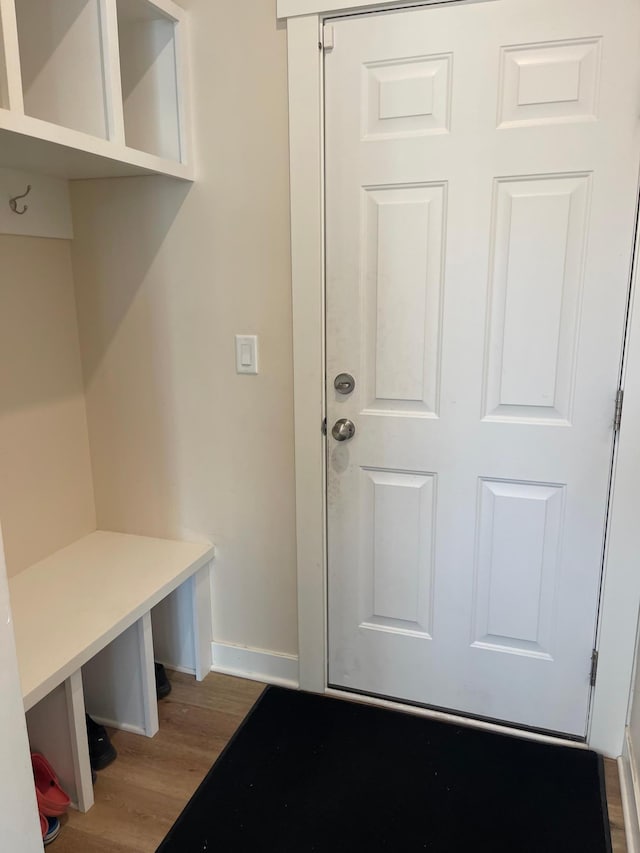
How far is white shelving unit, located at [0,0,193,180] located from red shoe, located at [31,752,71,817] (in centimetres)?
152

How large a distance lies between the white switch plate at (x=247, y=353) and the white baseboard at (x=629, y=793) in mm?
1514

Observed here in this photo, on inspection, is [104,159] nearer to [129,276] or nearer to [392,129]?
[129,276]

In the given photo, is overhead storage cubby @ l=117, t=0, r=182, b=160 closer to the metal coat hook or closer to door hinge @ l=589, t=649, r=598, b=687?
the metal coat hook

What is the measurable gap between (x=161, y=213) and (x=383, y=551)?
4.08 feet

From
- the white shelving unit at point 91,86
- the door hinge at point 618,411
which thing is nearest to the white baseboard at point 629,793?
the door hinge at point 618,411

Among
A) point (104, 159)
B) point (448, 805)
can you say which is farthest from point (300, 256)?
point (448, 805)

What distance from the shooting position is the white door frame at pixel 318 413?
163 centimetres

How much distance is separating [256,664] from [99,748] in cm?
56

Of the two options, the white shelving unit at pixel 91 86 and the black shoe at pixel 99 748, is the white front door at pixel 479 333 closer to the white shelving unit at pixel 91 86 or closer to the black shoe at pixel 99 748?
the white shelving unit at pixel 91 86

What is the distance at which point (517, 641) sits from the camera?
1.86 m

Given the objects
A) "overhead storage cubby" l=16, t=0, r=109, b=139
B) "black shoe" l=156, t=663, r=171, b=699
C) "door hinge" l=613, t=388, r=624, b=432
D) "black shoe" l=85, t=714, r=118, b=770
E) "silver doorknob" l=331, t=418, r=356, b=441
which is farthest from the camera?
"black shoe" l=156, t=663, r=171, b=699

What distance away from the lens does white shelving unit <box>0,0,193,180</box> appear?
53.5 inches

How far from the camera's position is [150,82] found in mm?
1843

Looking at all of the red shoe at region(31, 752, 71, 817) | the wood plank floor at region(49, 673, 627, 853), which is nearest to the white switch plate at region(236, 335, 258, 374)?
the wood plank floor at region(49, 673, 627, 853)
